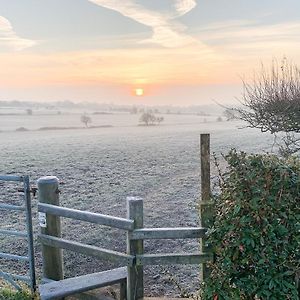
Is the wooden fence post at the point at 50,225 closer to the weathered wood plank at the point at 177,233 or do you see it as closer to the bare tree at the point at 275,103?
the weathered wood plank at the point at 177,233

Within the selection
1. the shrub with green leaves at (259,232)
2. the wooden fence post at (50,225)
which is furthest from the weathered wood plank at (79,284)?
the shrub with green leaves at (259,232)

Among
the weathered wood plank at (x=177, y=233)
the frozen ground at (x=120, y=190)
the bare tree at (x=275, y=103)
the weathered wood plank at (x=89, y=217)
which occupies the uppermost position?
the bare tree at (x=275, y=103)

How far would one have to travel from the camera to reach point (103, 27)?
15.9 metres

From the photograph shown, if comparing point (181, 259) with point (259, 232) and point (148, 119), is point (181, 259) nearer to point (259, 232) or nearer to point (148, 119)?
point (259, 232)

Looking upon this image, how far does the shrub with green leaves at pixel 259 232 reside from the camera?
2.93 metres

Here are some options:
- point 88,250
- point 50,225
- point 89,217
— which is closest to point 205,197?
point 89,217

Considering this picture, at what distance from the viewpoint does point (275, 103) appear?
13164 millimetres

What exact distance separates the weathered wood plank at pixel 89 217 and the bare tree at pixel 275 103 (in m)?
10.0

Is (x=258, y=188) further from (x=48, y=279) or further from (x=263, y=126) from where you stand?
(x=263, y=126)

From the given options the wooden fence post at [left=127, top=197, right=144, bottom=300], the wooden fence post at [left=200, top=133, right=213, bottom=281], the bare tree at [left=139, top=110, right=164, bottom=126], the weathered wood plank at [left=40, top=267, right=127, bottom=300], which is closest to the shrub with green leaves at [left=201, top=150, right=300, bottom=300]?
the wooden fence post at [left=200, top=133, right=213, bottom=281]

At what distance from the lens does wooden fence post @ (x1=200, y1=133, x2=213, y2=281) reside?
136 inches

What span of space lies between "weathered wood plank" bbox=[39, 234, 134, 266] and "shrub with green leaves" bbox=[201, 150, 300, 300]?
0.89 m

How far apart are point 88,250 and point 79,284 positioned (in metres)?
0.35

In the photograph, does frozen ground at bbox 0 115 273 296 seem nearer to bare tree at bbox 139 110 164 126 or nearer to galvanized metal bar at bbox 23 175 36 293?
galvanized metal bar at bbox 23 175 36 293
